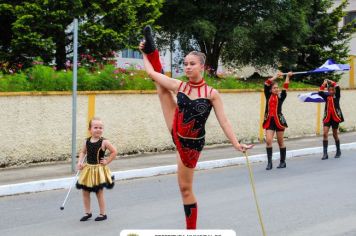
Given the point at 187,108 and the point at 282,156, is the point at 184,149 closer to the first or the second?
the point at 187,108

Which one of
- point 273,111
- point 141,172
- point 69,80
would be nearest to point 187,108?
point 141,172

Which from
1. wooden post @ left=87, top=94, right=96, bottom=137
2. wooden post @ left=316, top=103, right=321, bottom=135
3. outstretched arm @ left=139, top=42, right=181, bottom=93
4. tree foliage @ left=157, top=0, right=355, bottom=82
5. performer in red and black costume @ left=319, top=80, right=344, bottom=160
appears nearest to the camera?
outstretched arm @ left=139, top=42, right=181, bottom=93

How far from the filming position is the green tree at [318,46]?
26344mm

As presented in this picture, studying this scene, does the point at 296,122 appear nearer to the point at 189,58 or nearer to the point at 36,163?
the point at 36,163

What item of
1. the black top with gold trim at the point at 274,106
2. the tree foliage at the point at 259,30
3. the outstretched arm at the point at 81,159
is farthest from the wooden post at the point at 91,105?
the tree foliage at the point at 259,30

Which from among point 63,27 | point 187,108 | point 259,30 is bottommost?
point 187,108

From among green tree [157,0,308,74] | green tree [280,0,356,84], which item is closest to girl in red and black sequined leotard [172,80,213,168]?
green tree [157,0,308,74]

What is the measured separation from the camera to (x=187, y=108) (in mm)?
5406

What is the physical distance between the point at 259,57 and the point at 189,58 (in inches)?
848

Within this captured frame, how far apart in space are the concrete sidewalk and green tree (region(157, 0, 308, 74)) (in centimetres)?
812

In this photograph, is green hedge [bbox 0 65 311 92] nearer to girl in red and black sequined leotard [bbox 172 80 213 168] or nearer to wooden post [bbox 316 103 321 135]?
girl in red and black sequined leotard [bbox 172 80 213 168]

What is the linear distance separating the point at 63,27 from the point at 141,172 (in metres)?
6.10

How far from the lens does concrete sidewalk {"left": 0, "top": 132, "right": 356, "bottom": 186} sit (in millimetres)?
10086

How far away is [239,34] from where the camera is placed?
77.3 feet
